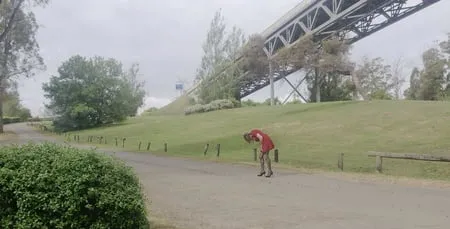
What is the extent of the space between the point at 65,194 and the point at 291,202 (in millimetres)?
5947

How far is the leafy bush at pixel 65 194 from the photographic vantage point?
19.2 ft

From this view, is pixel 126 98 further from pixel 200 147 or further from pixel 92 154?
pixel 92 154

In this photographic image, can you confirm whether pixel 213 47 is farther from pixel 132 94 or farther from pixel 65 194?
pixel 65 194

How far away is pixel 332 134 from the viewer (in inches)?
1162

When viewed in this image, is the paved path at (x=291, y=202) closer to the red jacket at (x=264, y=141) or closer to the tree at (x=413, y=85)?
the red jacket at (x=264, y=141)

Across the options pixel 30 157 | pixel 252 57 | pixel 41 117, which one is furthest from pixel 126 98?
pixel 30 157

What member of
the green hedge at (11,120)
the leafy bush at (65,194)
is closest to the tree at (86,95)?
the green hedge at (11,120)

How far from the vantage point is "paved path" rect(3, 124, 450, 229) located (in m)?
8.32

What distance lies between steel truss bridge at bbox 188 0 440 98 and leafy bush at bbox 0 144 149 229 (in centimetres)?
4989

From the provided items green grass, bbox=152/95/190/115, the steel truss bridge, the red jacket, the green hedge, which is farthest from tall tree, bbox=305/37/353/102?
the green hedge

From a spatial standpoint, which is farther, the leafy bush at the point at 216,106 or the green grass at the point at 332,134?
the leafy bush at the point at 216,106

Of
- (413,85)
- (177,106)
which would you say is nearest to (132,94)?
(177,106)

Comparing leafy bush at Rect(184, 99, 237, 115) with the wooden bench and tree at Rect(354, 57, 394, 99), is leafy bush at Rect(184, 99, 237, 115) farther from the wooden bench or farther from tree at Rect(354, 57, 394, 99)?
the wooden bench

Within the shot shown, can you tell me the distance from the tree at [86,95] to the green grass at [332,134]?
19.6m
